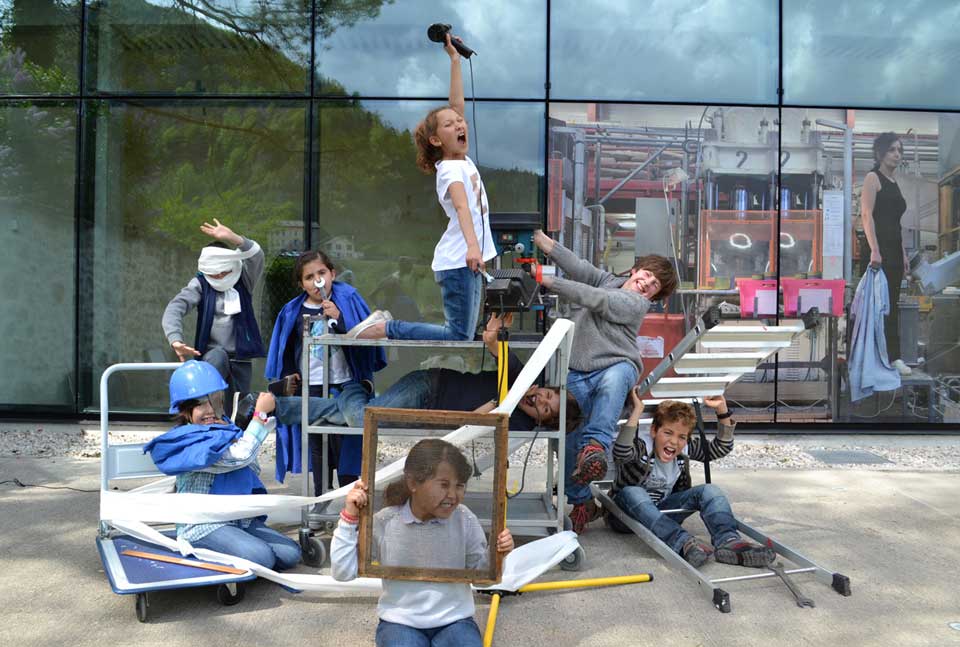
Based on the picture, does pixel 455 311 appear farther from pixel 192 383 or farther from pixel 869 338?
pixel 869 338

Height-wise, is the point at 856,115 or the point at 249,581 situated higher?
the point at 856,115

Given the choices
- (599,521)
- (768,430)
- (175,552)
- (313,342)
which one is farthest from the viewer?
(768,430)

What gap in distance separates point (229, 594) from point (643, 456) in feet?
7.49

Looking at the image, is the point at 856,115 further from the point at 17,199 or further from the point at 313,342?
the point at 17,199

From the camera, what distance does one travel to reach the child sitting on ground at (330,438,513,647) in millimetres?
3277

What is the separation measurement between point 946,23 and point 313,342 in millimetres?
6856

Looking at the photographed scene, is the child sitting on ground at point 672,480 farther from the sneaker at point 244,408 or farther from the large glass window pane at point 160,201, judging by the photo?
the large glass window pane at point 160,201

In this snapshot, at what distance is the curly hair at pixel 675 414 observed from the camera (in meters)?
5.03

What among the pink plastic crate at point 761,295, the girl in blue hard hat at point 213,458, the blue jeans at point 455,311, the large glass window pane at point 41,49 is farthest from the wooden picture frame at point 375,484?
the large glass window pane at point 41,49

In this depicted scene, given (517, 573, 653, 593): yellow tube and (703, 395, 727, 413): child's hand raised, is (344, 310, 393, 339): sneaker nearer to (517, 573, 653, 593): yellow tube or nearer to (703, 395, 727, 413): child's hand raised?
(517, 573, 653, 593): yellow tube

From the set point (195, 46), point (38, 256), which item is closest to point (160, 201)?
point (38, 256)

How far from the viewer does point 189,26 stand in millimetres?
8656

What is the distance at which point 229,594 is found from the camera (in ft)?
13.5

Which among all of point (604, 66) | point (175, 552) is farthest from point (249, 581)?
point (604, 66)
